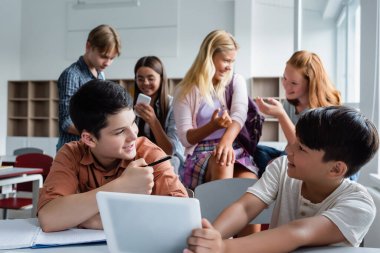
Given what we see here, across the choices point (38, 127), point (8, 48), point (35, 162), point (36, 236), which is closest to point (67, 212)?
point (36, 236)

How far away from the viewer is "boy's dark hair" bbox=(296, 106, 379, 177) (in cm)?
116

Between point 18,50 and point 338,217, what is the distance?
9.03 meters

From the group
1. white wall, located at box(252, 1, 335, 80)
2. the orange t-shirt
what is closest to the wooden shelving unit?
white wall, located at box(252, 1, 335, 80)

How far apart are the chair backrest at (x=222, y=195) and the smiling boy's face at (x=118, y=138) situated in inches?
19.5

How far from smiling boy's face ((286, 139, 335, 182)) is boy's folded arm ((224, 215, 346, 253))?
0.17m

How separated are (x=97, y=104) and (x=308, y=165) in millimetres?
678

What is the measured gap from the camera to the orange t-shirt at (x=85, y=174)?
1.31 m

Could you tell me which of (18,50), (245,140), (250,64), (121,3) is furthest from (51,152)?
(245,140)

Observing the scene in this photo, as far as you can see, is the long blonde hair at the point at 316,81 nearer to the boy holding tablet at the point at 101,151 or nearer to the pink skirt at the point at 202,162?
the pink skirt at the point at 202,162

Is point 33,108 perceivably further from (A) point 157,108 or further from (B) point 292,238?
(B) point 292,238

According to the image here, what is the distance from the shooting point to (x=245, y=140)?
2.27 m

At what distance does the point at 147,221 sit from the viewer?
2.81 feet

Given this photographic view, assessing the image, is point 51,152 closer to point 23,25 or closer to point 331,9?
point 23,25

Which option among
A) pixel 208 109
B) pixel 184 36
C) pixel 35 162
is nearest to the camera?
pixel 208 109
